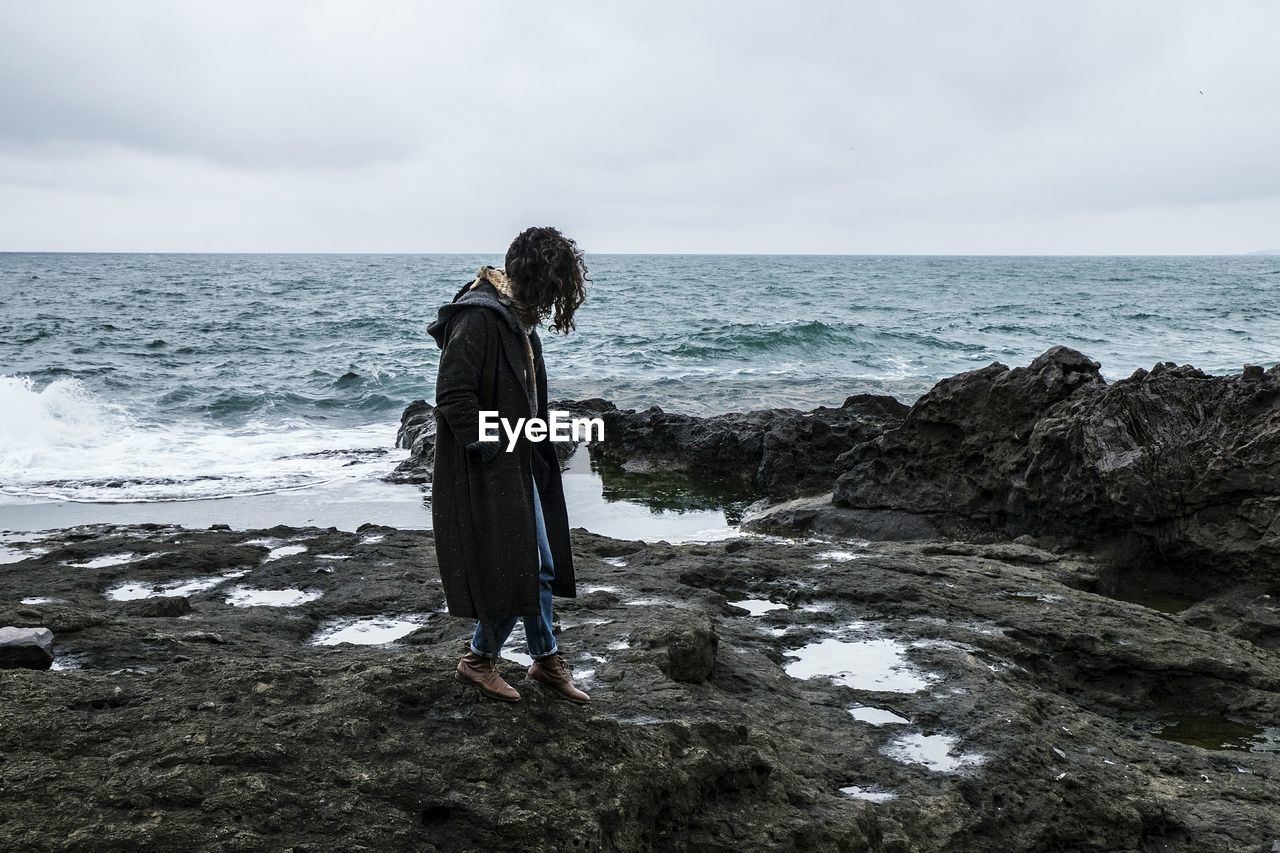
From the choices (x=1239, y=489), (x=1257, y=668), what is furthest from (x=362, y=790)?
(x=1239, y=489)

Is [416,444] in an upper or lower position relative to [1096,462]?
lower

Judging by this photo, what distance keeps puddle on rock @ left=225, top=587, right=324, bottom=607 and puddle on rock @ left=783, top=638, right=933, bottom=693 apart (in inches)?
117

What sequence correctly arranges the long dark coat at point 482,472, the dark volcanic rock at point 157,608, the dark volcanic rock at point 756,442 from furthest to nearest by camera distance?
the dark volcanic rock at point 756,442 < the dark volcanic rock at point 157,608 < the long dark coat at point 482,472

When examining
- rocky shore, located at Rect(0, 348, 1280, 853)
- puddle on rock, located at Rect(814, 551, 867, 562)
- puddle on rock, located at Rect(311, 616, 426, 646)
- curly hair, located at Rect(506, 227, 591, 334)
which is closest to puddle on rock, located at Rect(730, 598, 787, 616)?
rocky shore, located at Rect(0, 348, 1280, 853)

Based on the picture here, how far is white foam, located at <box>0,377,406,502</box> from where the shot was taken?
13078 millimetres

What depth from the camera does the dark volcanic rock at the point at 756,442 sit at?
39.7 ft

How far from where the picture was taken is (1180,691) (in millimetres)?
5355

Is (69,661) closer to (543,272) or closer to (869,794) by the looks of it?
(543,272)

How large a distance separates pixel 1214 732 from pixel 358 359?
25.5 meters

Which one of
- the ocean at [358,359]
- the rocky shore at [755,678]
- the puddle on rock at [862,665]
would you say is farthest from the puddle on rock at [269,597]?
the ocean at [358,359]

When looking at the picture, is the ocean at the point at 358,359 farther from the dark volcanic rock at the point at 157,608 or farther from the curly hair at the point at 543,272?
the curly hair at the point at 543,272

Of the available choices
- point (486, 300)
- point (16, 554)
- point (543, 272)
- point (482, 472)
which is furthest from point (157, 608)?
point (16, 554)

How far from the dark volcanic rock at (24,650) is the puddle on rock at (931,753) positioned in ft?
11.2

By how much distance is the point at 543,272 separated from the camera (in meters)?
3.50
